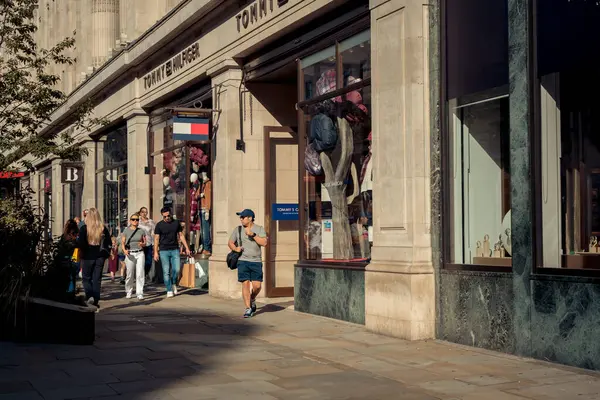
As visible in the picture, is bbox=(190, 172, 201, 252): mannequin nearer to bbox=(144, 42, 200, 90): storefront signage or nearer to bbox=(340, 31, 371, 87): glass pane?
bbox=(144, 42, 200, 90): storefront signage

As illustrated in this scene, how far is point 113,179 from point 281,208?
13.5 metres

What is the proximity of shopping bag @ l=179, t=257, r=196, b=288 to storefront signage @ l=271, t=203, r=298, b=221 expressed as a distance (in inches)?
160

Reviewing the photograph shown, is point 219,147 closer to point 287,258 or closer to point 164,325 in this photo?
point 287,258

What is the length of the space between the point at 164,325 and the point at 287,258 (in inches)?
199

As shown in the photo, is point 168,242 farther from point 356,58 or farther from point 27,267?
point 27,267

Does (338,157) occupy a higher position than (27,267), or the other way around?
(338,157)

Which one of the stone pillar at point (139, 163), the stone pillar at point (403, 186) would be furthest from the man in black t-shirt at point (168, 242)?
the stone pillar at point (403, 186)

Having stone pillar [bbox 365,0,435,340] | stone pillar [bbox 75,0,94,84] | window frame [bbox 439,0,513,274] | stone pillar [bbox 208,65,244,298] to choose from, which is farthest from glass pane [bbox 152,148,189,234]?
window frame [bbox 439,0,513,274]

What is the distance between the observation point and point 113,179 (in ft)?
100

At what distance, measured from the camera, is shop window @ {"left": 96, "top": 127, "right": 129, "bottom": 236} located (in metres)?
29.3

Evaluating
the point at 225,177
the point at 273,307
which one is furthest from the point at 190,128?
the point at 273,307

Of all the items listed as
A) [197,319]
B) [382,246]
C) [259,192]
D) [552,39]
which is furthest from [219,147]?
[552,39]

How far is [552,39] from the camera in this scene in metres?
10.2

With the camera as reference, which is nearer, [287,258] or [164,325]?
[164,325]
